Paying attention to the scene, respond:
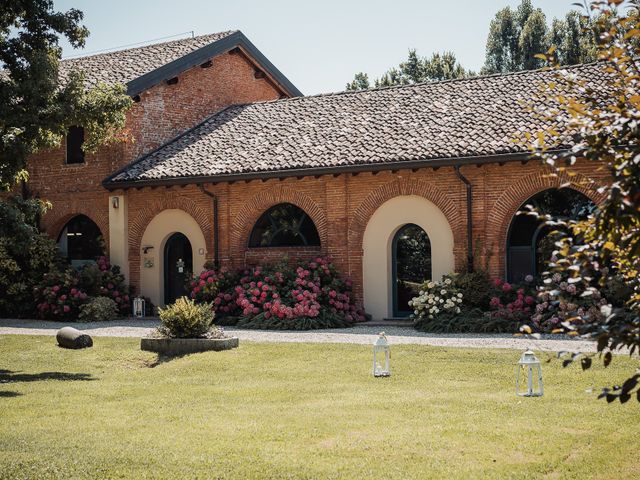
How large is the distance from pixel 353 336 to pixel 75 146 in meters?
11.6

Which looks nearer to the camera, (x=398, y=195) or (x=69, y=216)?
(x=398, y=195)

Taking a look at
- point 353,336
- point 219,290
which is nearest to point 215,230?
point 219,290

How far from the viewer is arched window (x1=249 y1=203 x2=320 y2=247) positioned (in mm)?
20484

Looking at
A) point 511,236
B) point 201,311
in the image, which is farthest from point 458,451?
point 511,236

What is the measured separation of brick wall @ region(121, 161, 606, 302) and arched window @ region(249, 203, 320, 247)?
22cm

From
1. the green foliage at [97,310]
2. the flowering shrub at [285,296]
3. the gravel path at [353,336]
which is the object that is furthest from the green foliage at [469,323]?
the green foliage at [97,310]

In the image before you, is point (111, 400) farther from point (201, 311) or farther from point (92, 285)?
point (92, 285)

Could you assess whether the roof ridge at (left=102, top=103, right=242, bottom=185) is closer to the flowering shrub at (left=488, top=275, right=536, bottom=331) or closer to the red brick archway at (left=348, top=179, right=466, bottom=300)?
the red brick archway at (left=348, top=179, right=466, bottom=300)

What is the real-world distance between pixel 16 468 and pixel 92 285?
1473 centimetres

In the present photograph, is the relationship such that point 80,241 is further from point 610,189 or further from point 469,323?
point 610,189

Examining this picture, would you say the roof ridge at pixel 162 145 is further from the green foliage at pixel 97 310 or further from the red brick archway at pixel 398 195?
the red brick archway at pixel 398 195

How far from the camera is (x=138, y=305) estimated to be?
2180 centimetres

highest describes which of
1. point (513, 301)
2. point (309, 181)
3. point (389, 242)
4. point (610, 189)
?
point (309, 181)

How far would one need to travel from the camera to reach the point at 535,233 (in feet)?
59.2
